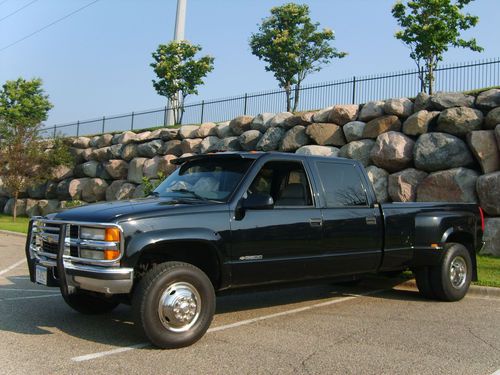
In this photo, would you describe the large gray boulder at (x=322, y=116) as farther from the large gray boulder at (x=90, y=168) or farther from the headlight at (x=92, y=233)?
the large gray boulder at (x=90, y=168)

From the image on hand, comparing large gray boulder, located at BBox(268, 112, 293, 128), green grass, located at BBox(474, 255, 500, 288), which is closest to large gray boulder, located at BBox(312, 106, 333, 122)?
large gray boulder, located at BBox(268, 112, 293, 128)

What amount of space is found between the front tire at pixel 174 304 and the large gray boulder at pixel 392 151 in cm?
938

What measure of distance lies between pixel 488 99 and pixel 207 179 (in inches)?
366

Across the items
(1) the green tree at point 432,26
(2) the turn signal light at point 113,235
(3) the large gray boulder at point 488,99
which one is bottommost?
(2) the turn signal light at point 113,235

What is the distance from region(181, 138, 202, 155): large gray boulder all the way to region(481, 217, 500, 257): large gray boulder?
10.7 metres

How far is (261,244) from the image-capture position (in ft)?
19.1

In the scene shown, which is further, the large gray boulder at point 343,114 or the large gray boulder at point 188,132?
the large gray boulder at point 188,132

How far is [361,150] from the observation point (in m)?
14.5

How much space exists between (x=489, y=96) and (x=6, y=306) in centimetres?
1136

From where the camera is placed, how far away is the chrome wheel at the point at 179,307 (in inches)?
200

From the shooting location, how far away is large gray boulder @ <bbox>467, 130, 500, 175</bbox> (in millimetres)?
12266

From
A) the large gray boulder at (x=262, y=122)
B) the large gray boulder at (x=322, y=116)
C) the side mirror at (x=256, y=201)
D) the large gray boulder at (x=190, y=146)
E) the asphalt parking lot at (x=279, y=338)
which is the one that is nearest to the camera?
the asphalt parking lot at (x=279, y=338)

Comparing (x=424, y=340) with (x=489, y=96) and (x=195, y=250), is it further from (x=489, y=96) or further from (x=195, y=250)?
(x=489, y=96)

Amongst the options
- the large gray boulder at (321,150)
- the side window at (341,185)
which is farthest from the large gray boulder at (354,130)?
the side window at (341,185)
